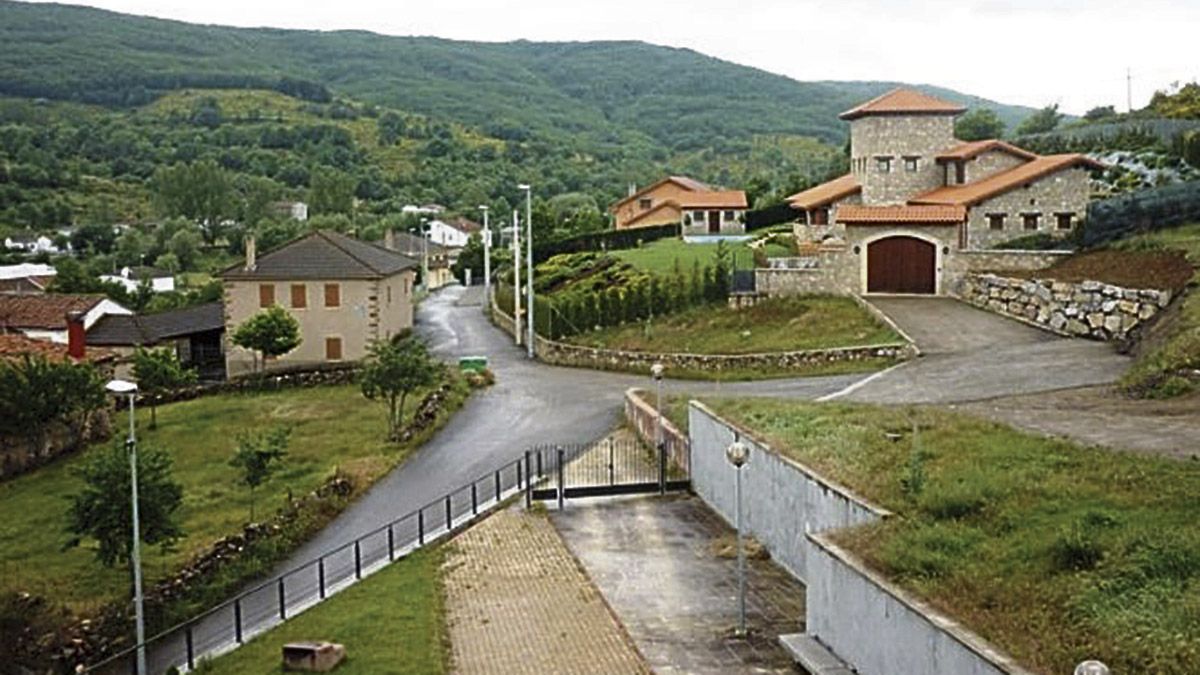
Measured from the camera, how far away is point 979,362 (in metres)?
32.3

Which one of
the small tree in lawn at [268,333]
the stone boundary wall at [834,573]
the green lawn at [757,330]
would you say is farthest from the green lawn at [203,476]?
the stone boundary wall at [834,573]

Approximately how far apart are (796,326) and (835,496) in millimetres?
22555

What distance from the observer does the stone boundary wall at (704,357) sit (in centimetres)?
3556

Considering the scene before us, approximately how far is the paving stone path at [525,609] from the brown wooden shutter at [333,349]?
2590 centimetres

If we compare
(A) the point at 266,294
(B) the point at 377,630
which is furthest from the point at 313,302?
(B) the point at 377,630

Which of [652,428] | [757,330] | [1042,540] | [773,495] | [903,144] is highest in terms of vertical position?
[903,144]

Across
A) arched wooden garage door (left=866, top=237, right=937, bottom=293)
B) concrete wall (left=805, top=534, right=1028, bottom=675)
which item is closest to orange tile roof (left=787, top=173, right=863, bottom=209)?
arched wooden garage door (left=866, top=237, right=937, bottom=293)

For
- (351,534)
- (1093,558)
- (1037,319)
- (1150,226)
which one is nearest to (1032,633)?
(1093,558)

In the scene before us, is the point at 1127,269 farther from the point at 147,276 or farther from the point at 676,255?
the point at 147,276

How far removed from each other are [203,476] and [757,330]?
17.2 metres

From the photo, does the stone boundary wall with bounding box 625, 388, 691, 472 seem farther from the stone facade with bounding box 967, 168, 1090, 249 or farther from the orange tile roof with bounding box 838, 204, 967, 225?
the stone facade with bounding box 967, 168, 1090, 249

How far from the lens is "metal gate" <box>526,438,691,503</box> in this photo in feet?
86.5

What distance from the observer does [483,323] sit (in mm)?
59156

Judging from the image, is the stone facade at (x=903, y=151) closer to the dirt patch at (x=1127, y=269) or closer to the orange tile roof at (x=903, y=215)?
the orange tile roof at (x=903, y=215)
